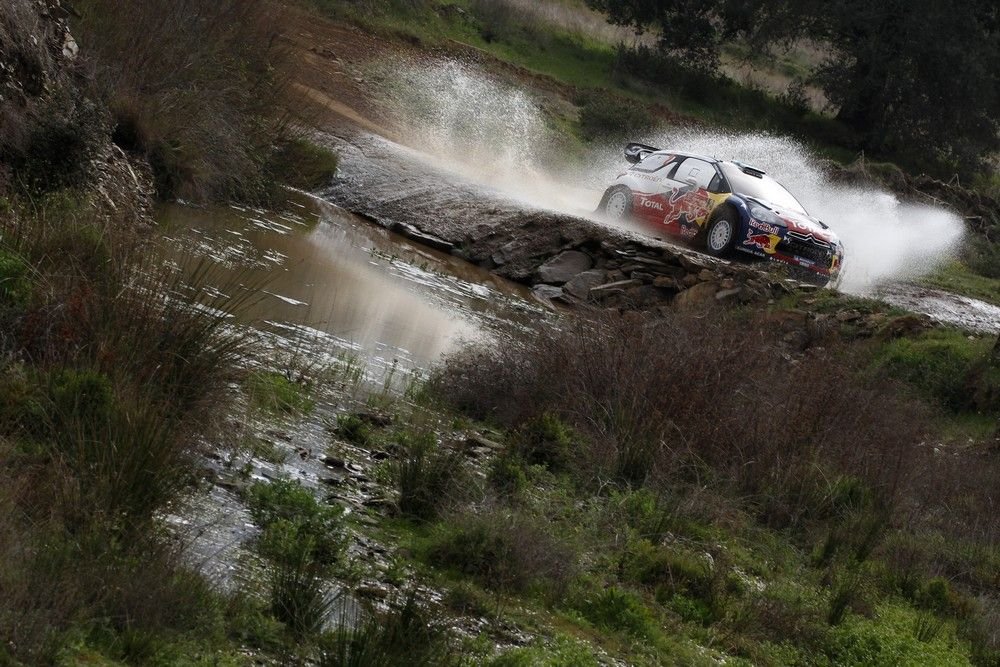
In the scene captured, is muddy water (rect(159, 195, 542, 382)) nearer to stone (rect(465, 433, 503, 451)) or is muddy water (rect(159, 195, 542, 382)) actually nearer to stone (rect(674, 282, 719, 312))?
stone (rect(465, 433, 503, 451))

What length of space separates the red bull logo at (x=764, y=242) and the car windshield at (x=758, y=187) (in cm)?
68

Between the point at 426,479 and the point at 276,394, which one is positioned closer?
the point at 426,479

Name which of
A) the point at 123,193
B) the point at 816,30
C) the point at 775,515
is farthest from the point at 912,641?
the point at 816,30

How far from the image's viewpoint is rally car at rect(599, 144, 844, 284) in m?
21.2

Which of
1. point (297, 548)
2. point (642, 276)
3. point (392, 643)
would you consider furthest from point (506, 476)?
point (642, 276)

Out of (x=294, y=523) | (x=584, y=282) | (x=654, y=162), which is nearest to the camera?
(x=294, y=523)

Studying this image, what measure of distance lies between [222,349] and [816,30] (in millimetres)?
42282

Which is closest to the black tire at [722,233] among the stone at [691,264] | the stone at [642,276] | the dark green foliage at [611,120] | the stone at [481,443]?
the stone at [691,264]

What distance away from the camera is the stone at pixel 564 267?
71.1 feet

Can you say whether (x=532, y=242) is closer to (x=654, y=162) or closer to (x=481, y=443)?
(x=654, y=162)

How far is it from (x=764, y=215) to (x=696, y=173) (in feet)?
4.75

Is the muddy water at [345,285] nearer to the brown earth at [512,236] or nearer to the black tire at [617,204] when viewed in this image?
the brown earth at [512,236]

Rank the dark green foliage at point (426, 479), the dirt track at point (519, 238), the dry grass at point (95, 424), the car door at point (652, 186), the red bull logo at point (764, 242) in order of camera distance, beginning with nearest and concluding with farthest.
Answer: the dry grass at point (95, 424) → the dark green foliage at point (426, 479) → the dirt track at point (519, 238) → the red bull logo at point (764, 242) → the car door at point (652, 186)

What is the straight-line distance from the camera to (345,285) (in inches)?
645
